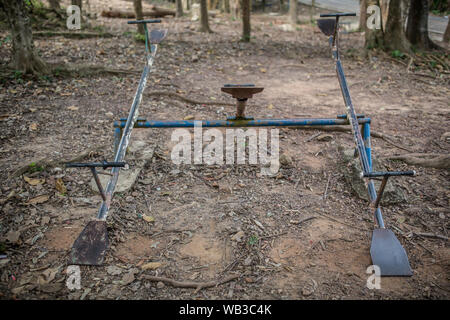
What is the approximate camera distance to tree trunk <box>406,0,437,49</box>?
26.3 feet

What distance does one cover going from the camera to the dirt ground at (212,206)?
2.03 meters

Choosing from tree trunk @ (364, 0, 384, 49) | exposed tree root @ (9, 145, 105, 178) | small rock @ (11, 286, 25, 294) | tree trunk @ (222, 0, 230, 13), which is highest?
tree trunk @ (222, 0, 230, 13)

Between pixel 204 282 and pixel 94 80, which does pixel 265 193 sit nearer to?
pixel 204 282

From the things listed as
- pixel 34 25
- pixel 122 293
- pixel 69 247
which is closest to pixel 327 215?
pixel 122 293

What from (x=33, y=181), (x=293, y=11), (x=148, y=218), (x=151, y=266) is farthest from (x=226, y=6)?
(x=151, y=266)

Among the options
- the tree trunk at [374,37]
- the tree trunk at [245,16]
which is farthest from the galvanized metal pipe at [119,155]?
the tree trunk at [374,37]

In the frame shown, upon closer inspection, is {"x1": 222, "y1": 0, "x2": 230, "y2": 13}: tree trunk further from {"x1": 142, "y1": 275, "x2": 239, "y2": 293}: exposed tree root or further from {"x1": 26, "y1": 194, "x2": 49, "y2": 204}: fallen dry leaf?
{"x1": 142, "y1": 275, "x2": 239, "y2": 293}: exposed tree root

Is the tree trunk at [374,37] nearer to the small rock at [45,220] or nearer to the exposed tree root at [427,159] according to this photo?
the exposed tree root at [427,159]

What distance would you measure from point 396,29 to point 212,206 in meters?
7.33

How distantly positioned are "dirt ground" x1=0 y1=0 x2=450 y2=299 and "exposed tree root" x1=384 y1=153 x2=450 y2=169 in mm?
60

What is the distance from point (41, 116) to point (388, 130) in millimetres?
4676

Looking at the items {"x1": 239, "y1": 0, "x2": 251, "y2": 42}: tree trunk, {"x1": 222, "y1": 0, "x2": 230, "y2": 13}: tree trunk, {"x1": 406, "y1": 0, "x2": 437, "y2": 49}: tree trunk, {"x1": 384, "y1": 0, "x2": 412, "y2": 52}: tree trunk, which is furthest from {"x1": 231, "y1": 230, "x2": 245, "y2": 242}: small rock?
{"x1": 222, "y1": 0, "x2": 230, "y2": 13}: tree trunk
